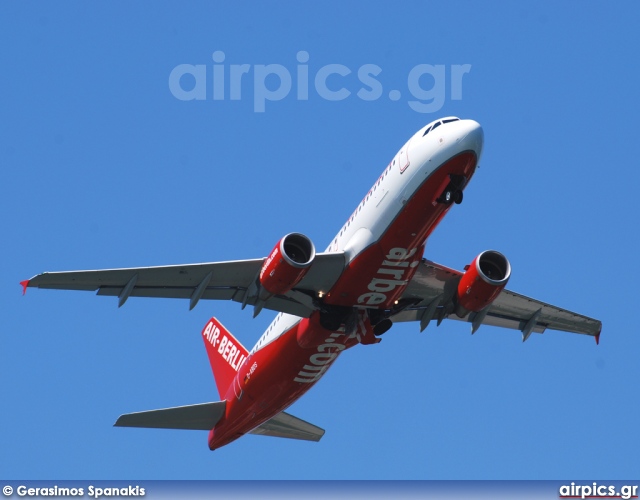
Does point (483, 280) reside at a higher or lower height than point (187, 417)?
higher

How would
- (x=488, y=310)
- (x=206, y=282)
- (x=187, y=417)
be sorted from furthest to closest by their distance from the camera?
(x=187, y=417), (x=488, y=310), (x=206, y=282)

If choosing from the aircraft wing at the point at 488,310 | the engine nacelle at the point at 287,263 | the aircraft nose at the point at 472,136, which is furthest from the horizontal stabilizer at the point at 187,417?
the aircraft nose at the point at 472,136

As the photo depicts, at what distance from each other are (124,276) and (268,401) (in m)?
7.74

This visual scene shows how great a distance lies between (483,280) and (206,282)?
29.8 feet

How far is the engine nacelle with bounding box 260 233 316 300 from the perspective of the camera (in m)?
37.3

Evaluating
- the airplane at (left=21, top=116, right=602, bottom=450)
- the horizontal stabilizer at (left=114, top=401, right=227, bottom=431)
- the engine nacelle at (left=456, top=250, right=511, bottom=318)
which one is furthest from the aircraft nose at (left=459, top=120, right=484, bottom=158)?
the horizontal stabilizer at (left=114, top=401, right=227, bottom=431)

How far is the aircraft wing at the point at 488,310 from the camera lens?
42.0 m

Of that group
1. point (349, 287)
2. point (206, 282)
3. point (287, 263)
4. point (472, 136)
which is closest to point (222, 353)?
point (206, 282)

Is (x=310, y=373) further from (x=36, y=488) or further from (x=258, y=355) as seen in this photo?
(x=36, y=488)

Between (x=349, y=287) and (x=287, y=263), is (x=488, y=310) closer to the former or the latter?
(x=349, y=287)

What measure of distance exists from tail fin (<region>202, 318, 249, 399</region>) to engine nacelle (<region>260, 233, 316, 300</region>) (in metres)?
8.95

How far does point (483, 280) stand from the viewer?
132 ft

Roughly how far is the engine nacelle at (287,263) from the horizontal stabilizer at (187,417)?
9.86 meters

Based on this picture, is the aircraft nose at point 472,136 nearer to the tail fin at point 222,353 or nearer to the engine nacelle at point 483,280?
the engine nacelle at point 483,280
